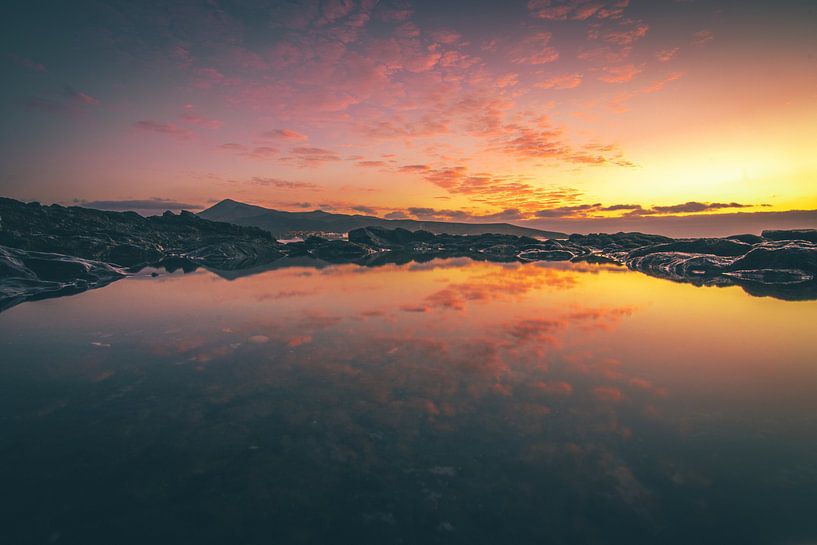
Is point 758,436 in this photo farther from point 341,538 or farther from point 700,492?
point 341,538

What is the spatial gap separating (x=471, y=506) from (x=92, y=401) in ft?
23.8

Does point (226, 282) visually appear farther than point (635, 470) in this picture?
Yes

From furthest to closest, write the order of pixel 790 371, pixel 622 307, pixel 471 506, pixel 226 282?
pixel 226 282 → pixel 622 307 → pixel 790 371 → pixel 471 506

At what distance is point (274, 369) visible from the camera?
8.33 meters

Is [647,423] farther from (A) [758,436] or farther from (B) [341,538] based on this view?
(B) [341,538]

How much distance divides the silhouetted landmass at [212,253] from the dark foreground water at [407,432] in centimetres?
988

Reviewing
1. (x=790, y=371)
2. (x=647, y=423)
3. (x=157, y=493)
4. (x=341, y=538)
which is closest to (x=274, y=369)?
(x=157, y=493)

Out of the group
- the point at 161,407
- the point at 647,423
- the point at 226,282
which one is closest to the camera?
the point at 647,423

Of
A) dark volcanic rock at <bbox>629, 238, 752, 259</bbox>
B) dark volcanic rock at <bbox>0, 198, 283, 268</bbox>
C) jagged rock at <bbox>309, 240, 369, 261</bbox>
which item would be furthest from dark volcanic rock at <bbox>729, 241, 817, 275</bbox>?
dark volcanic rock at <bbox>0, 198, 283, 268</bbox>

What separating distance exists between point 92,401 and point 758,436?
Result: 11.5 meters

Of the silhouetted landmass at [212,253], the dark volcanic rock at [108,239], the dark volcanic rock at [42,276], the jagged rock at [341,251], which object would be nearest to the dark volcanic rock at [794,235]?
the silhouetted landmass at [212,253]

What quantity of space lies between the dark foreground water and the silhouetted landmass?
9881mm

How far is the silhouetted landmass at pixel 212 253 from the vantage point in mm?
19359

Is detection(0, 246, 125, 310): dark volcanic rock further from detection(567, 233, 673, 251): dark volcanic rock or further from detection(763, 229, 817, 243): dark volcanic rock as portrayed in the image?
detection(567, 233, 673, 251): dark volcanic rock
